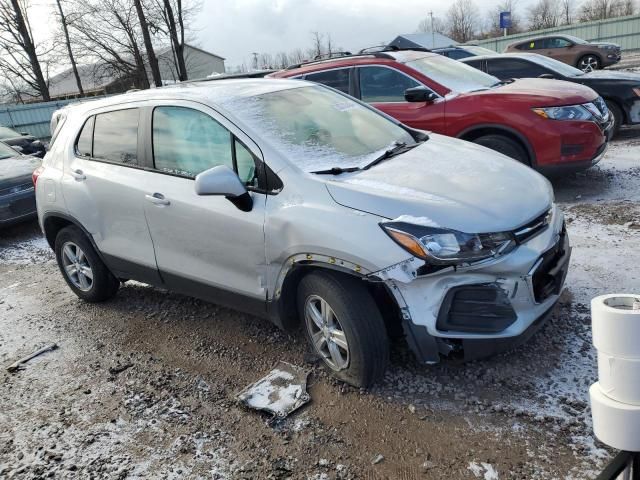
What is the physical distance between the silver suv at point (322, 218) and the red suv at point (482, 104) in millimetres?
2197

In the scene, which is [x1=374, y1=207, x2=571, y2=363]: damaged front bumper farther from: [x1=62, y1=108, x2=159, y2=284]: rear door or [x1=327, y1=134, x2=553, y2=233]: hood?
[x1=62, y1=108, x2=159, y2=284]: rear door

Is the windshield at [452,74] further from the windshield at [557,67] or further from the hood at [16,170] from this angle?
the hood at [16,170]

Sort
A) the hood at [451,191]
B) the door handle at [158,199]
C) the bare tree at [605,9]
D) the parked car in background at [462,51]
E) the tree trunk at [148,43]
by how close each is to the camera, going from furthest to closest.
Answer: the bare tree at [605,9] → the tree trunk at [148,43] → the parked car in background at [462,51] → the door handle at [158,199] → the hood at [451,191]

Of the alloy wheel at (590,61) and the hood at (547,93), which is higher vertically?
the hood at (547,93)

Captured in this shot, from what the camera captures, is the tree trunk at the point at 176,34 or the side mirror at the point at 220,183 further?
the tree trunk at the point at 176,34

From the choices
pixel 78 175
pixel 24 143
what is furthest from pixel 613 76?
pixel 24 143

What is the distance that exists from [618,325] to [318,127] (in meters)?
2.55

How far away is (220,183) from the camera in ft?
9.57

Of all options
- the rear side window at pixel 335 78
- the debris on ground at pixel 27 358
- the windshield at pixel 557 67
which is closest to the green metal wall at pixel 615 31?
the windshield at pixel 557 67

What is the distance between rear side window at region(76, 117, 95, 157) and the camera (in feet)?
14.1

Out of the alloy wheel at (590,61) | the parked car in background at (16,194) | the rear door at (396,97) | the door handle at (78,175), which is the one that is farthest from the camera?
the alloy wheel at (590,61)

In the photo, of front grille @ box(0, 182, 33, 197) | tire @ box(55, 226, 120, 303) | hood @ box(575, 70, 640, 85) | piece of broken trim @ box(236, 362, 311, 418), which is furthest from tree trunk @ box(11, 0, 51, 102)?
piece of broken trim @ box(236, 362, 311, 418)

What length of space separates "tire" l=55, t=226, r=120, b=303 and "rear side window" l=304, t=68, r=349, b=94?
3.62 m

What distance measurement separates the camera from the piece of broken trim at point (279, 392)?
2.97 meters
